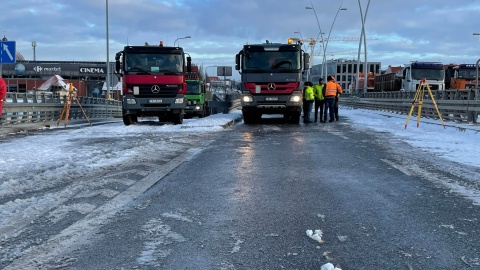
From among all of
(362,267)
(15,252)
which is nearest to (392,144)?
(362,267)

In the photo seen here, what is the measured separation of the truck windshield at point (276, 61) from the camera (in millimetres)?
16656

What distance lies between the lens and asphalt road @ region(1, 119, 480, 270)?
3102mm

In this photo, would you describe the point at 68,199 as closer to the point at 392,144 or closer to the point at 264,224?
the point at 264,224

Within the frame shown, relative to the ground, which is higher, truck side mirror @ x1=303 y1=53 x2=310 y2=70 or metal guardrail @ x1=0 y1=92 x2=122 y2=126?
truck side mirror @ x1=303 y1=53 x2=310 y2=70

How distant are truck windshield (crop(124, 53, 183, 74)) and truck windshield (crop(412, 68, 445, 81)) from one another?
1826 centimetres

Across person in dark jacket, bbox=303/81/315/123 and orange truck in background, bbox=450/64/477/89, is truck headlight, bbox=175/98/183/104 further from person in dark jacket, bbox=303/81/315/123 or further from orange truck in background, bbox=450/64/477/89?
orange truck in background, bbox=450/64/477/89

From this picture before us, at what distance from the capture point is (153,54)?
16.4 meters

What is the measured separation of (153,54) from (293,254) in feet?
46.6

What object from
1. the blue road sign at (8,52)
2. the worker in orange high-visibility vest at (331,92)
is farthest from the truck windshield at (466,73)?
the blue road sign at (8,52)

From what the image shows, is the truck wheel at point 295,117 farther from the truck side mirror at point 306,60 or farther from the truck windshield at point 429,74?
the truck windshield at point 429,74

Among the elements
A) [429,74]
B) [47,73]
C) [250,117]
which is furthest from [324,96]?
[47,73]

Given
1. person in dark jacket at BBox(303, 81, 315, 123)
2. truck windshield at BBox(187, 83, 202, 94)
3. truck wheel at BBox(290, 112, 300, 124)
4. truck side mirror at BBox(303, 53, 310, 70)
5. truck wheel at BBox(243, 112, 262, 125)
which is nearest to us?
truck side mirror at BBox(303, 53, 310, 70)

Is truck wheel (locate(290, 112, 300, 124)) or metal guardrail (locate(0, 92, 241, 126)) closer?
metal guardrail (locate(0, 92, 241, 126))

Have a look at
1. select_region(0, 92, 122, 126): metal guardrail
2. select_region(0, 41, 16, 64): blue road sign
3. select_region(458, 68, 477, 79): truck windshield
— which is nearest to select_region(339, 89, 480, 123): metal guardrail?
select_region(458, 68, 477, 79): truck windshield
